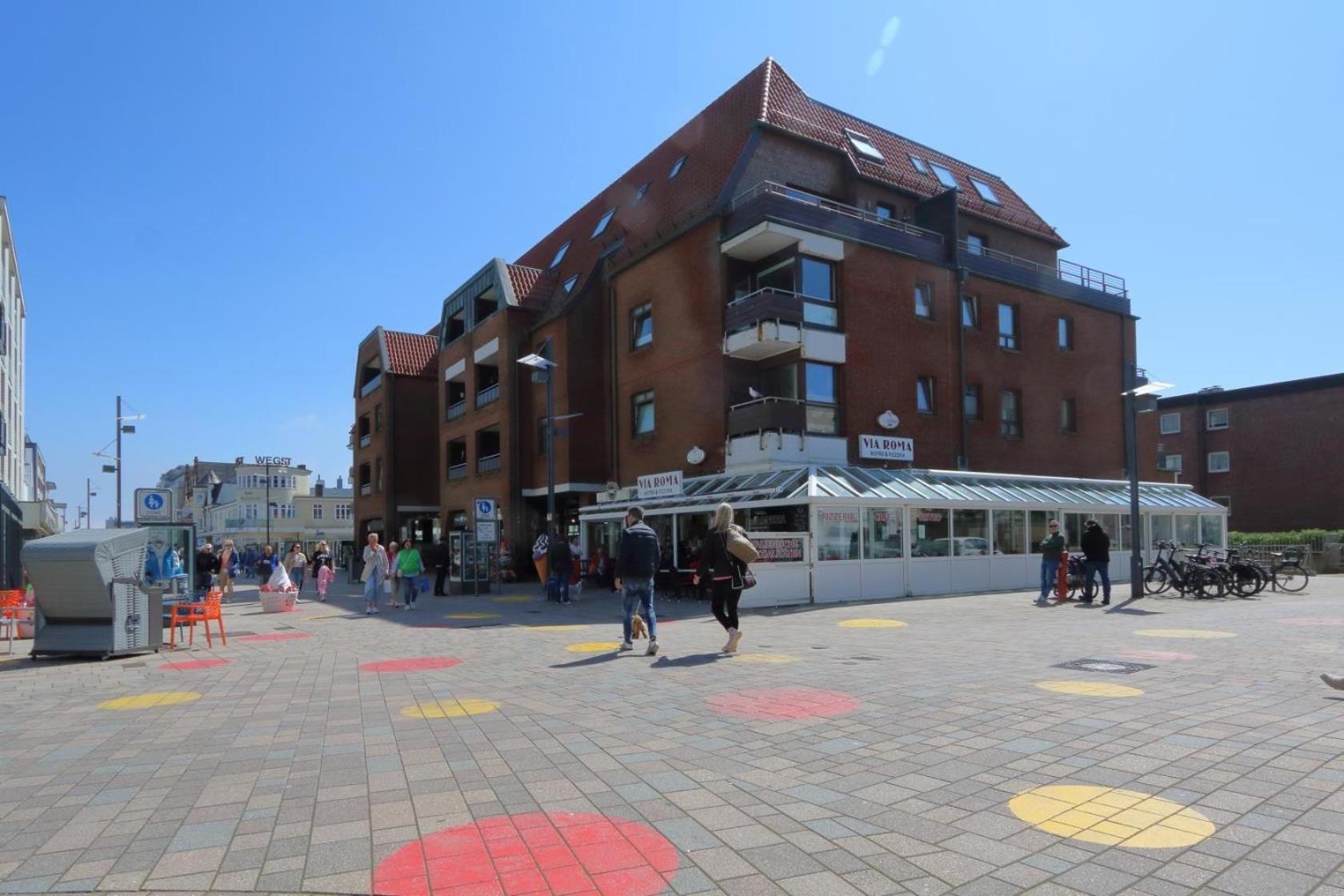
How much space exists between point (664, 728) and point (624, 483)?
21.9m

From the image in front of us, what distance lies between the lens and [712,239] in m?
24.5

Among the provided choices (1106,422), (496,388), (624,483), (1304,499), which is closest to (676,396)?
(624,483)

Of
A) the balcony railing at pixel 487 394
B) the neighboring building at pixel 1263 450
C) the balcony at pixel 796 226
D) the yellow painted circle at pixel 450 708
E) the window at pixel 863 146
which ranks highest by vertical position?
the window at pixel 863 146

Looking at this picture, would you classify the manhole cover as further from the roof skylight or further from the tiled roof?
the tiled roof

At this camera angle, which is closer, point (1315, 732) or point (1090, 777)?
point (1090, 777)

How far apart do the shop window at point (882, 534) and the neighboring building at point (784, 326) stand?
8.47 feet

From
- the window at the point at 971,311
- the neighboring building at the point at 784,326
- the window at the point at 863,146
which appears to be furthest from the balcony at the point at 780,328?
the window at the point at 863,146

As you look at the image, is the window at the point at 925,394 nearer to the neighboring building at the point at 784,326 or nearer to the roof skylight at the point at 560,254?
the neighboring building at the point at 784,326

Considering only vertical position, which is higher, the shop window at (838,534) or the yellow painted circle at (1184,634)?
the shop window at (838,534)

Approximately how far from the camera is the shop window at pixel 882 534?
66.0 ft

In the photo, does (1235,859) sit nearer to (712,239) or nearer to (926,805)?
(926,805)

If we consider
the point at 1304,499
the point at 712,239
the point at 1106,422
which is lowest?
the point at 1304,499

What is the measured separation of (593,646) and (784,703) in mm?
4956

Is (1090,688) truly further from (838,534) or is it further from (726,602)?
(838,534)
